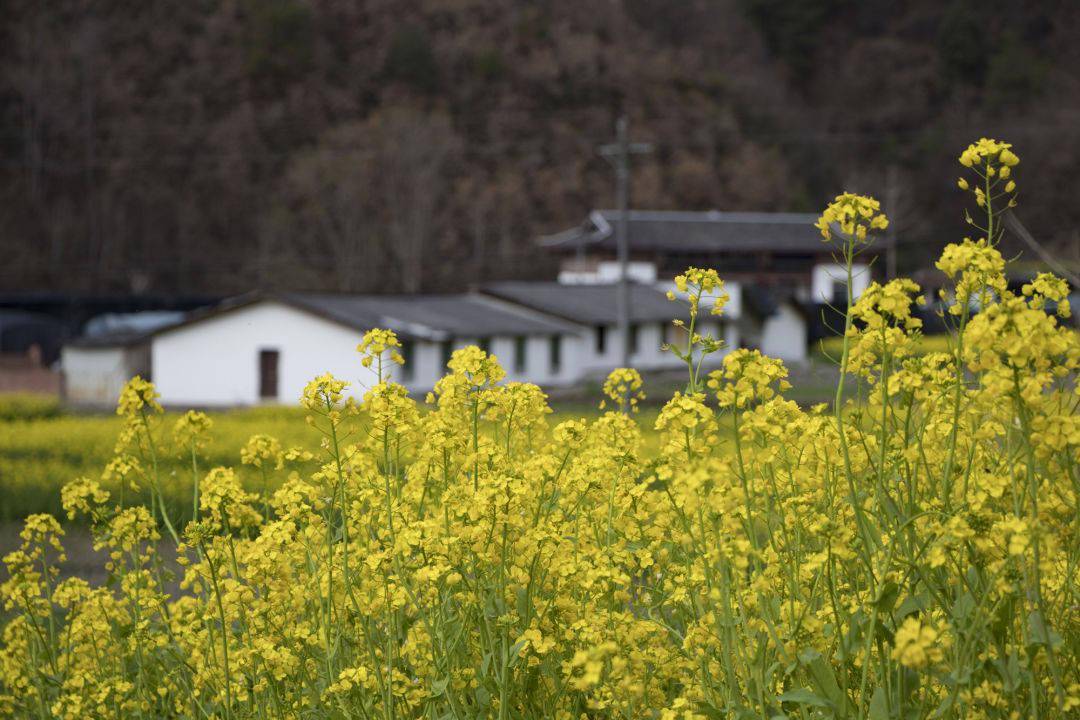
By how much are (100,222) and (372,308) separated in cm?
→ 3467

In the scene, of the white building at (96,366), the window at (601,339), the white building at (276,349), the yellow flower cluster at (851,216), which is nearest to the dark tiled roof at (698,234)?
the window at (601,339)

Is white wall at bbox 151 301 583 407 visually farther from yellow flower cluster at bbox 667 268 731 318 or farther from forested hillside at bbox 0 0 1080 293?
forested hillside at bbox 0 0 1080 293

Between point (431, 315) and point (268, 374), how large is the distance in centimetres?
356

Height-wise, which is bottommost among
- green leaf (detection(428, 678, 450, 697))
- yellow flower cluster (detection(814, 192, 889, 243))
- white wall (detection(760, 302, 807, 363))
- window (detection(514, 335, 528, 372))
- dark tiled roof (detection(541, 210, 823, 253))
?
green leaf (detection(428, 678, 450, 697))

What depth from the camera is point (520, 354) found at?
29.5 metres

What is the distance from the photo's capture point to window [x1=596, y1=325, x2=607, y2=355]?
3275 cm

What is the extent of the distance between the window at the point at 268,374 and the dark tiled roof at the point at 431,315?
1245 mm

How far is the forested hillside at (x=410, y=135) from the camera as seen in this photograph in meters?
57.7

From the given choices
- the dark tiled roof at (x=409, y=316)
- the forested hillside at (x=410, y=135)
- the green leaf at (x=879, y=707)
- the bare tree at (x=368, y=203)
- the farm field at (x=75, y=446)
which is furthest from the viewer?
the forested hillside at (x=410, y=135)

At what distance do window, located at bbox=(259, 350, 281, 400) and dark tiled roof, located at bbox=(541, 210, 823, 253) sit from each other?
784 inches

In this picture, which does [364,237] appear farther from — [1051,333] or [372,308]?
[1051,333]

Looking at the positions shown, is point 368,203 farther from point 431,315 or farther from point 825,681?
point 825,681

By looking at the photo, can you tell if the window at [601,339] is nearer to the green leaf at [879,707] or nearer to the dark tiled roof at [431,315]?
the dark tiled roof at [431,315]

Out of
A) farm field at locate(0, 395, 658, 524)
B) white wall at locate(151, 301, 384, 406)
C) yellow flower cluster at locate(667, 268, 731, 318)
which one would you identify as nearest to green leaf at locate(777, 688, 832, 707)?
yellow flower cluster at locate(667, 268, 731, 318)
